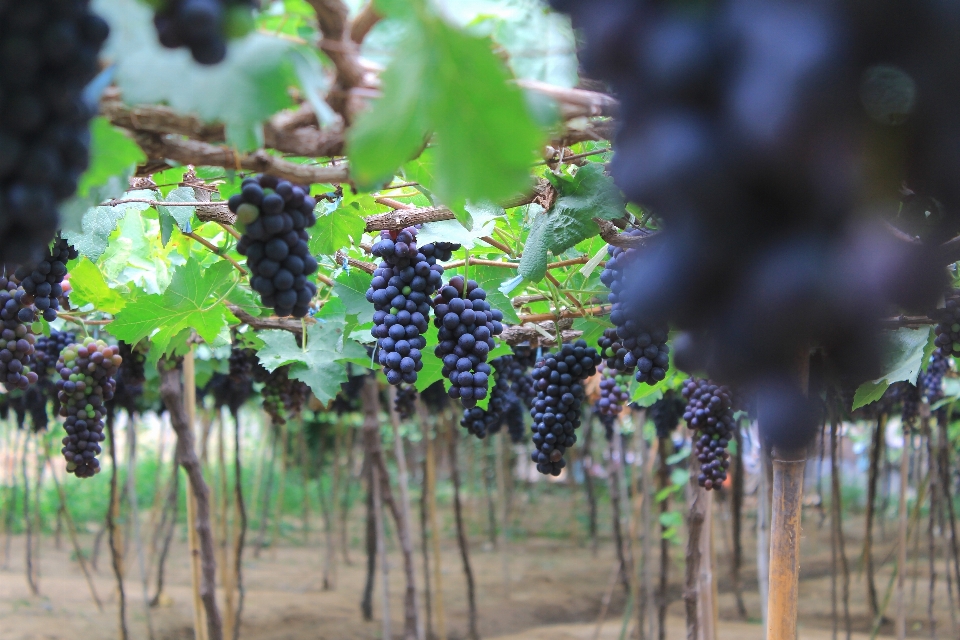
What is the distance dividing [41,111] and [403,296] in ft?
3.83

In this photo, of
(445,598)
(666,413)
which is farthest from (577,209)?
(445,598)

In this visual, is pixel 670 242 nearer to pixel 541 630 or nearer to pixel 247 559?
pixel 541 630

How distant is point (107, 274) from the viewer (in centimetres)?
248

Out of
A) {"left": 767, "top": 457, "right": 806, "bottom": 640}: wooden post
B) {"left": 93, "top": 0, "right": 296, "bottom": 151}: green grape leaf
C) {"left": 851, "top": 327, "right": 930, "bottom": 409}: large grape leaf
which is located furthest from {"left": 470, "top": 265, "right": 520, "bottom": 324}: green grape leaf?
{"left": 93, "top": 0, "right": 296, "bottom": 151}: green grape leaf

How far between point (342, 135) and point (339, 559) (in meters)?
9.57

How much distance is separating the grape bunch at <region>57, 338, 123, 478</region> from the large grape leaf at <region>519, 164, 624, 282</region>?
1740mm

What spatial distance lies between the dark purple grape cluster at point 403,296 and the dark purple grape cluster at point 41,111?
107cm

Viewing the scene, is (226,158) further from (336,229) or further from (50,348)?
(50,348)

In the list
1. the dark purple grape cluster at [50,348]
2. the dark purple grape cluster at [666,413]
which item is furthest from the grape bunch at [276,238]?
the dark purple grape cluster at [666,413]

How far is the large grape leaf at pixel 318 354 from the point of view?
2299 mm

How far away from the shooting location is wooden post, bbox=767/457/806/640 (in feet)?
4.52

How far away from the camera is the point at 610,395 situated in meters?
3.12

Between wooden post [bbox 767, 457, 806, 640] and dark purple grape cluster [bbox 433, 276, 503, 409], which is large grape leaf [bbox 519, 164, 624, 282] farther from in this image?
wooden post [bbox 767, 457, 806, 640]

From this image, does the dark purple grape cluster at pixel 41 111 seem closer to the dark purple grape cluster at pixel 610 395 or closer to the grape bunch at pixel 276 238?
the grape bunch at pixel 276 238
